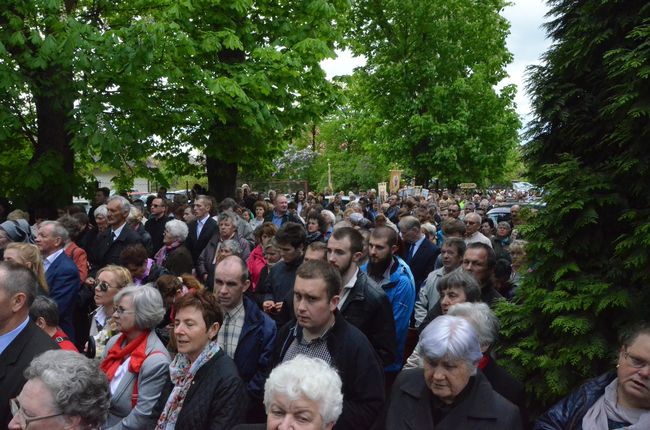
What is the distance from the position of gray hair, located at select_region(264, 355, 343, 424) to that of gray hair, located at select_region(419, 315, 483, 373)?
2.21ft

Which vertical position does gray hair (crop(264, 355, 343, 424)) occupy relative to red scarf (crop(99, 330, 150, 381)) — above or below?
above

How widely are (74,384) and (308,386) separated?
115cm

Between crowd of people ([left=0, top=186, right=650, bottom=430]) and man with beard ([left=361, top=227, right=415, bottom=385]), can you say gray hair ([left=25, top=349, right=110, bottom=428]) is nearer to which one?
crowd of people ([left=0, top=186, right=650, bottom=430])

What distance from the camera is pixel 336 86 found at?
17.5 m

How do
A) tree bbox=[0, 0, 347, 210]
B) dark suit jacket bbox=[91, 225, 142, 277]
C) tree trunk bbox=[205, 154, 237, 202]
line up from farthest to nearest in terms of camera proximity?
1. tree trunk bbox=[205, 154, 237, 202]
2. tree bbox=[0, 0, 347, 210]
3. dark suit jacket bbox=[91, 225, 142, 277]

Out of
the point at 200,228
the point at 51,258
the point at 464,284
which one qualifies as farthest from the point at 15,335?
the point at 200,228

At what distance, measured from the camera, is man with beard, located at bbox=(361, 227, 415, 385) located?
6.18 meters

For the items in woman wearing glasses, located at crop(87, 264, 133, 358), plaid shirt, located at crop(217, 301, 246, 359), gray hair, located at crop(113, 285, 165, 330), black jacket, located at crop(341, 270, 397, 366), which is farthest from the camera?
woman wearing glasses, located at crop(87, 264, 133, 358)

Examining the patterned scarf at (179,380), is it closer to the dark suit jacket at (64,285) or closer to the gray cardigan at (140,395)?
the gray cardigan at (140,395)

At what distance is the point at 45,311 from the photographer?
4984 mm

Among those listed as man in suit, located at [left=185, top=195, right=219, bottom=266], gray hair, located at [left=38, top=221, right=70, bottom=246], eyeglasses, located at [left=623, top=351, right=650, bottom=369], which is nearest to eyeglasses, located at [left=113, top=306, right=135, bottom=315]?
gray hair, located at [left=38, top=221, right=70, bottom=246]

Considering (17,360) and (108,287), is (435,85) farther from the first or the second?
(17,360)

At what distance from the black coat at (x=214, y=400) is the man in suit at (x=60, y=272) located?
10.7ft

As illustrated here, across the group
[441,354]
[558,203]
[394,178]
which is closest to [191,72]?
[558,203]
